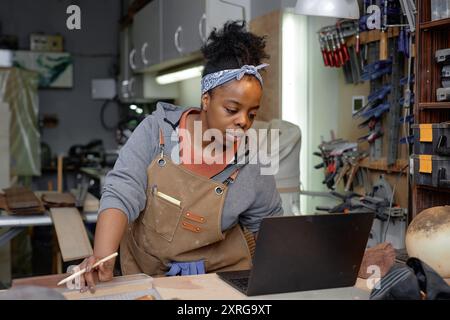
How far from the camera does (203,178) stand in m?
1.41

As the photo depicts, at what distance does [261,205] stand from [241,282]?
35cm

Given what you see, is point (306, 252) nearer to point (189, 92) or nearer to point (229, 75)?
point (229, 75)

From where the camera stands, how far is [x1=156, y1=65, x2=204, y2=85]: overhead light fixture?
11.5 feet

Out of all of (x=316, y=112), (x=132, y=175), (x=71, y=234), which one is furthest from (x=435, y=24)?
(x=71, y=234)

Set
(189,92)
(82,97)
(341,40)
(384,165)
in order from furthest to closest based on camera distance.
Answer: (82,97) < (189,92) < (341,40) < (384,165)

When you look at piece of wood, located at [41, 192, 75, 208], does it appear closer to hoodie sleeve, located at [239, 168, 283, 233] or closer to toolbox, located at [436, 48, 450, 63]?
hoodie sleeve, located at [239, 168, 283, 233]

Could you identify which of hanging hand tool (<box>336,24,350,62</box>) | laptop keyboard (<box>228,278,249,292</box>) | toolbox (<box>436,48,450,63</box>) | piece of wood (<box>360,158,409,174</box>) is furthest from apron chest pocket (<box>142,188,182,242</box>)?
hanging hand tool (<box>336,24,350,62</box>)

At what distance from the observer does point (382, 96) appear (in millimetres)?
2195

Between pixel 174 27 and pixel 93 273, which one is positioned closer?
pixel 93 273

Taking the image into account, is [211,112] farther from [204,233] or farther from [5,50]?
[5,50]

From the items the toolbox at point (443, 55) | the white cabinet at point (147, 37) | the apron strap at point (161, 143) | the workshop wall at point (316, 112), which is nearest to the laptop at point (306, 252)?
the apron strap at point (161, 143)

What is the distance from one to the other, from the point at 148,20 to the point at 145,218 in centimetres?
264

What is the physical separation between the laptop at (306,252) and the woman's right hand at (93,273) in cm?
24

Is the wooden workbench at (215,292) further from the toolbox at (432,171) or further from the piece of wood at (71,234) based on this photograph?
the piece of wood at (71,234)
